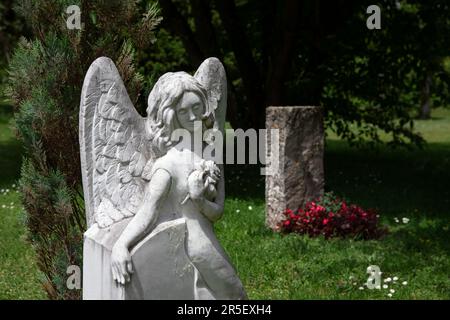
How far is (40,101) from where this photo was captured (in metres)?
5.82

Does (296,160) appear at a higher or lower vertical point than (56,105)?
lower

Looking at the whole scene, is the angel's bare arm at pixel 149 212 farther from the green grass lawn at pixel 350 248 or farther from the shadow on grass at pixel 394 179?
the shadow on grass at pixel 394 179

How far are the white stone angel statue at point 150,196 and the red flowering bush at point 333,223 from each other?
4540 millimetres

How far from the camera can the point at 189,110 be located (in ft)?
15.9

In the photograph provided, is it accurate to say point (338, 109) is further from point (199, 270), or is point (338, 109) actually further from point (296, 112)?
point (199, 270)

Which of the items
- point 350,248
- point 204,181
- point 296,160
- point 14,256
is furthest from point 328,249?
point 204,181

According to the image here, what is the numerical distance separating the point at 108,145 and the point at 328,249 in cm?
424

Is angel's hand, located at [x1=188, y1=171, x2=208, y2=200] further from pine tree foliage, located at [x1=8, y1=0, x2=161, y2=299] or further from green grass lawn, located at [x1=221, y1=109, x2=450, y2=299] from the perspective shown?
green grass lawn, located at [x1=221, y1=109, x2=450, y2=299]

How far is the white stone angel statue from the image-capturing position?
4789mm

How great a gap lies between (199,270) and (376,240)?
4884 millimetres

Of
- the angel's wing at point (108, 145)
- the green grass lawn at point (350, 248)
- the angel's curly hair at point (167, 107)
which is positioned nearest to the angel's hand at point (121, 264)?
the angel's wing at point (108, 145)

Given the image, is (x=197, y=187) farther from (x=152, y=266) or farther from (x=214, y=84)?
(x=214, y=84)

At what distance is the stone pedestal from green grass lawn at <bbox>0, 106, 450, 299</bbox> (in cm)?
45

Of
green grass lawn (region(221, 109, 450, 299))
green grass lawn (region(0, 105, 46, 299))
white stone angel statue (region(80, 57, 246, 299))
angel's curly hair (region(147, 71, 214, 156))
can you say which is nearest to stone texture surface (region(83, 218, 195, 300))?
white stone angel statue (region(80, 57, 246, 299))
